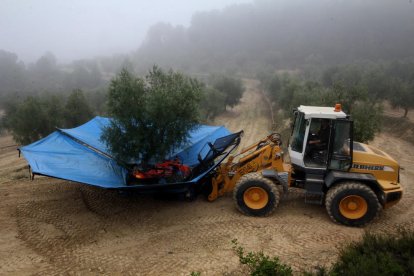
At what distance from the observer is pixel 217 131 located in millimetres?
11500

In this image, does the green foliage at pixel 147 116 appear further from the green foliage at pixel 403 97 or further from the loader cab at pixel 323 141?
the green foliage at pixel 403 97

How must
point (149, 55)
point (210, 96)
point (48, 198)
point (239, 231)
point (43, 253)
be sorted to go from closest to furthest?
point (43, 253) → point (239, 231) → point (48, 198) → point (210, 96) → point (149, 55)

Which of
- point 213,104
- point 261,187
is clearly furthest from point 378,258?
point 213,104

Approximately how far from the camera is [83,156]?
9.23 m

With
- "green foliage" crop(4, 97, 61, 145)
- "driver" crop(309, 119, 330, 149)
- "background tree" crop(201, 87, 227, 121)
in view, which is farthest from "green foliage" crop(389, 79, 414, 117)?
"green foliage" crop(4, 97, 61, 145)

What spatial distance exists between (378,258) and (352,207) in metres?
2.72

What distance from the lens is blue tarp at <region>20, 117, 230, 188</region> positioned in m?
7.65

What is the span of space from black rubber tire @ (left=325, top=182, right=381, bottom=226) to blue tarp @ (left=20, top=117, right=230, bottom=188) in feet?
13.8

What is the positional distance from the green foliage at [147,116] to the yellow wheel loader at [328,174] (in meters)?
2.34

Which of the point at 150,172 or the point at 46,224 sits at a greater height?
the point at 150,172

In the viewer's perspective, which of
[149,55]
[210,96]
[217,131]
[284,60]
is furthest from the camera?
[149,55]

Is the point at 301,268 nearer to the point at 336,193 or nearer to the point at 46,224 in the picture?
the point at 336,193

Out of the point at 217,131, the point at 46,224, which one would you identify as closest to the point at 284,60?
the point at 217,131

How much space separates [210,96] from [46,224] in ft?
92.5
